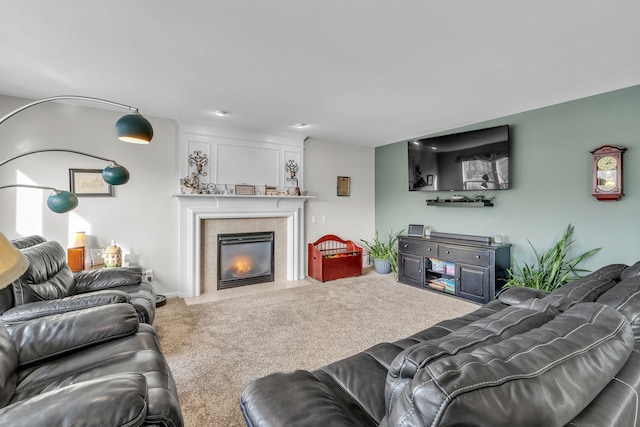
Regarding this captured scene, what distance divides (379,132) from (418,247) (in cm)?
193

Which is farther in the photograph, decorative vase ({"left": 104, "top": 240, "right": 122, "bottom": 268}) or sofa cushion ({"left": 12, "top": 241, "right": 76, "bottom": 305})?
decorative vase ({"left": 104, "top": 240, "right": 122, "bottom": 268})

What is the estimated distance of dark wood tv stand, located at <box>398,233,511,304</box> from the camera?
365 cm

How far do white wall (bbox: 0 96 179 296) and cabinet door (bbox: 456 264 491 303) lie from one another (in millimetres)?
3860

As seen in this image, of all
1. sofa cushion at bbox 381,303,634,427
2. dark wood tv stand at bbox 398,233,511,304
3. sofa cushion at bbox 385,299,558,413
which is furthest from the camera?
dark wood tv stand at bbox 398,233,511,304

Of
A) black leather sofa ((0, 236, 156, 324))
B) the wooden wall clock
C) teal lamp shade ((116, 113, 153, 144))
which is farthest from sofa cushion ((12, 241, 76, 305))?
the wooden wall clock

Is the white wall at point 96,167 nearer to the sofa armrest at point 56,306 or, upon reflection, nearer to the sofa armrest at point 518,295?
the sofa armrest at point 56,306

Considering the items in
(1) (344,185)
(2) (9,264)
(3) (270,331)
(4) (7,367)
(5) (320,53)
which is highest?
(5) (320,53)

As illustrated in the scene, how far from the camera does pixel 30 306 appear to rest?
1744mm

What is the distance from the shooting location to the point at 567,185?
332cm

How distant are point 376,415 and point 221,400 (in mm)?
1240

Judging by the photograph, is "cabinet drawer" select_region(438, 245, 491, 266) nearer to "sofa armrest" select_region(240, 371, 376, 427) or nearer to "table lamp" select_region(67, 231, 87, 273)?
"sofa armrest" select_region(240, 371, 376, 427)

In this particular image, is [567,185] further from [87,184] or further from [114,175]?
[87,184]

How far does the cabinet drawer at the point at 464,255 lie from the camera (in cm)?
368

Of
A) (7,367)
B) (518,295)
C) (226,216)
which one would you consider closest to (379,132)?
(226,216)
